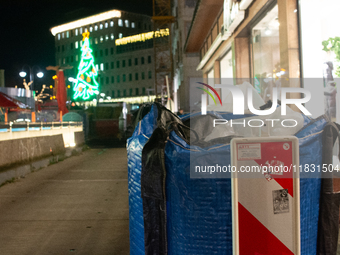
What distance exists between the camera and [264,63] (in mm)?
8898

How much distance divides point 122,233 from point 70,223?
0.87 meters

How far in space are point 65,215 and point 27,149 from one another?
4867 mm

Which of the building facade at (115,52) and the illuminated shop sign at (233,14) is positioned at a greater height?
the building facade at (115,52)

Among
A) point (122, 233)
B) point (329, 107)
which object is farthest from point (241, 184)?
point (329, 107)

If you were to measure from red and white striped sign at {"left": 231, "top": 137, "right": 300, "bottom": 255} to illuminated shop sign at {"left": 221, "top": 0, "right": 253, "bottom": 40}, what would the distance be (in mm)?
7246

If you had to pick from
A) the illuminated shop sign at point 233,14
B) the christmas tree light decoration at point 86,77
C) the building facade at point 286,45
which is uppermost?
the christmas tree light decoration at point 86,77

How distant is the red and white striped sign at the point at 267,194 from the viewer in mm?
1850

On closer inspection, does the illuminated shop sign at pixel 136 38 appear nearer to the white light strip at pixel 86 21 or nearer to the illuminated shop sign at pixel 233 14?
the white light strip at pixel 86 21

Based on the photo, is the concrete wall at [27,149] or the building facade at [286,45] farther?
the concrete wall at [27,149]

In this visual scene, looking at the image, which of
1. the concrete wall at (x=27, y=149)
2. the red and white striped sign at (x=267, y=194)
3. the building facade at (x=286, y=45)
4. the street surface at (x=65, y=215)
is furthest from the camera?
the concrete wall at (x=27, y=149)

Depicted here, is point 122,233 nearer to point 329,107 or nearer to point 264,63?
point 329,107

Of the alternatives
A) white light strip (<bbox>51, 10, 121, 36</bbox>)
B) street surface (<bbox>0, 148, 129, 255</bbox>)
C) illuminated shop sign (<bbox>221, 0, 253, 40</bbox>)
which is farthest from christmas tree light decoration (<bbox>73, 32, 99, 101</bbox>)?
street surface (<bbox>0, 148, 129, 255</bbox>)

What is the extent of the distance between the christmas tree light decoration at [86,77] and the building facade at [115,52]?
20.0 meters

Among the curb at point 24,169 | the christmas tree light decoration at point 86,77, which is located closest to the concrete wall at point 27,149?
the curb at point 24,169
